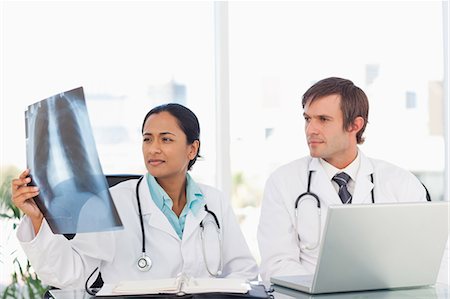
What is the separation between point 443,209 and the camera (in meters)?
2.18

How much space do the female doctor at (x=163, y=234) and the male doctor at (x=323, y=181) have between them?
17 centimetres

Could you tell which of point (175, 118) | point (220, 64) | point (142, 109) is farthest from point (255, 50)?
point (175, 118)

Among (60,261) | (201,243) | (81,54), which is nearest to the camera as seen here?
(60,261)

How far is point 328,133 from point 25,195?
1.19m

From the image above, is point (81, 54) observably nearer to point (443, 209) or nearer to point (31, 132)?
point (31, 132)

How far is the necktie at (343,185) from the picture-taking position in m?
2.85

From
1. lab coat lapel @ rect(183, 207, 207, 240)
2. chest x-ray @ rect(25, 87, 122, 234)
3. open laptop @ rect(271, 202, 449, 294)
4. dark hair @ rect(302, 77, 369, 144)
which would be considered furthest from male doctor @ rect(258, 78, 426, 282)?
chest x-ray @ rect(25, 87, 122, 234)

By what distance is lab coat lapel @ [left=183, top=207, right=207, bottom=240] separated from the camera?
2557 millimetres

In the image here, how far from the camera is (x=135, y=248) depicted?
2.52m

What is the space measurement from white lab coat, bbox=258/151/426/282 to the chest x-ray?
0.76 metres

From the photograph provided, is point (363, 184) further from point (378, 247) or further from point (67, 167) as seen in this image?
point (67, 167)

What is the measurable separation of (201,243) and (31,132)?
702 mm

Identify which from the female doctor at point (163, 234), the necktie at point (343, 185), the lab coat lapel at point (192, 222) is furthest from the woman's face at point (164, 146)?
the necktie at point (343, 185)

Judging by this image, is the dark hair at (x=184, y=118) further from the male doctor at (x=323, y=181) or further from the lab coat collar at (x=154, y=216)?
the male doctor at (x=323, y=181)
